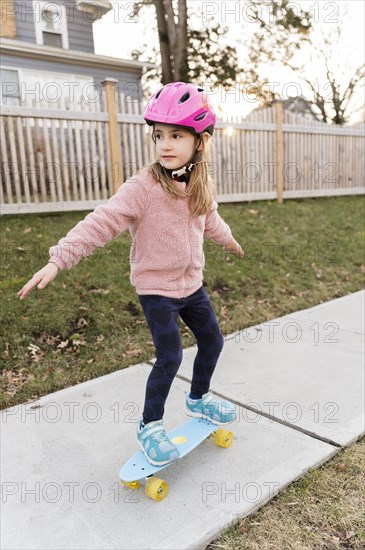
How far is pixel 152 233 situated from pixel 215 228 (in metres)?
0.52

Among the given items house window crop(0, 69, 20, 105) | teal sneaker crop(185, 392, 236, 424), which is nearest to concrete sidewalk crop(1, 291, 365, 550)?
teal sneaker crop(185, 392, 236, 424)

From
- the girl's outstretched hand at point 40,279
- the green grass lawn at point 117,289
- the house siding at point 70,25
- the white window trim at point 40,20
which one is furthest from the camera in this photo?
the white window trim at point 40,20

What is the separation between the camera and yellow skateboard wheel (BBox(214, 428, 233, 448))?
2670 mm

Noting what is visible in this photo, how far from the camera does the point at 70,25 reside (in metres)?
15.6

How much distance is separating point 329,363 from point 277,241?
134 inches

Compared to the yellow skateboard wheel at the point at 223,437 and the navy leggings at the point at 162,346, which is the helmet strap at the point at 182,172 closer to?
the navy leggings at the point at 162,346

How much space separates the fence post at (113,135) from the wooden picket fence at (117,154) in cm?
2

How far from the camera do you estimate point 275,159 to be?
384 inches

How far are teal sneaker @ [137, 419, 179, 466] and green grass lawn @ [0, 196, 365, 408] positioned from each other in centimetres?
129

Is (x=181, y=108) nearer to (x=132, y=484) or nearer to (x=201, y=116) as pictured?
(x=201, y=116)

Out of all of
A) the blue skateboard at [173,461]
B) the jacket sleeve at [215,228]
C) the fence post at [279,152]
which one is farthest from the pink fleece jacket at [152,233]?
the fence post at [279,152]

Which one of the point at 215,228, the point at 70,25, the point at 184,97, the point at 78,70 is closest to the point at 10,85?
the point at 78,70

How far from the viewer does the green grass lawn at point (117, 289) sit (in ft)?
12.4

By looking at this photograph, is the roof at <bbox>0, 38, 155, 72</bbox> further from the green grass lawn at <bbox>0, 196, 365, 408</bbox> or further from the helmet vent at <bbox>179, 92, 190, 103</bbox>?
the helmet vent at <bbox>179, 92, 190, 103</bbox>
